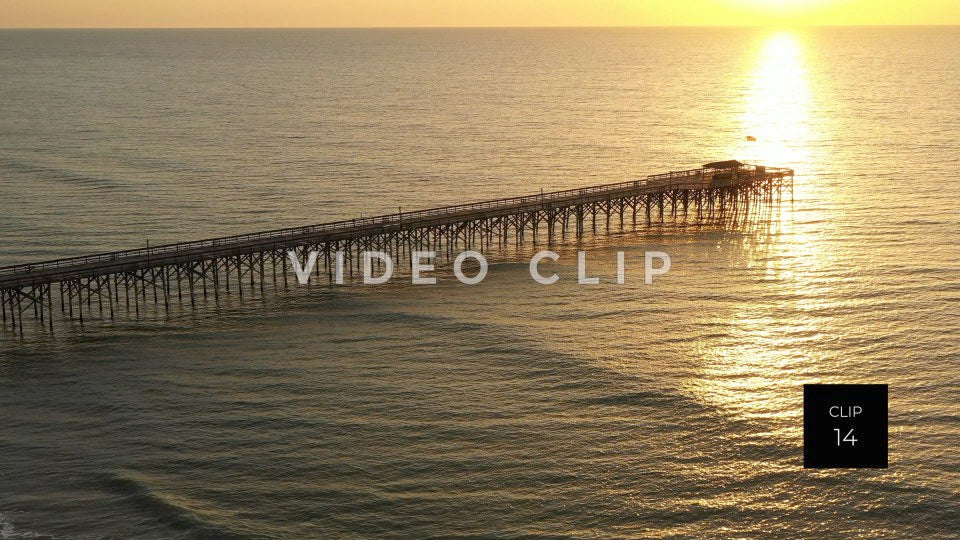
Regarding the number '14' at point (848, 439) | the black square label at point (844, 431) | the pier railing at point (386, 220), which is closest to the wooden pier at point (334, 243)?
the pier railing at point (386, 220)

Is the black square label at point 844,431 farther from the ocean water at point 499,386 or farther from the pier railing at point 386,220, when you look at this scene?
the pier railing at point 386,220

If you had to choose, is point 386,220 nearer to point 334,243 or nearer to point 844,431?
point 334,243

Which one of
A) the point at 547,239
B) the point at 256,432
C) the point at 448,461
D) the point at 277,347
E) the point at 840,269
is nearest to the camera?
the point at 448,461

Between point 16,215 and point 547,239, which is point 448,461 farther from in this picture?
point 16,215

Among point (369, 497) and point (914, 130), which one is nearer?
point (369, 497)

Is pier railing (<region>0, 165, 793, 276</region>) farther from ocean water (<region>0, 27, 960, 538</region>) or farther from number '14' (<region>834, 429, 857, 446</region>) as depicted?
number '14' (<region>834, 429, 857, 446</region>)

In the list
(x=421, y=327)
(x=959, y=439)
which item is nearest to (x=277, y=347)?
(x=421, y=327)

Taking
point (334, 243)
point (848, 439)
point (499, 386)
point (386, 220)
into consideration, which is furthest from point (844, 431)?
point (334, 243)
